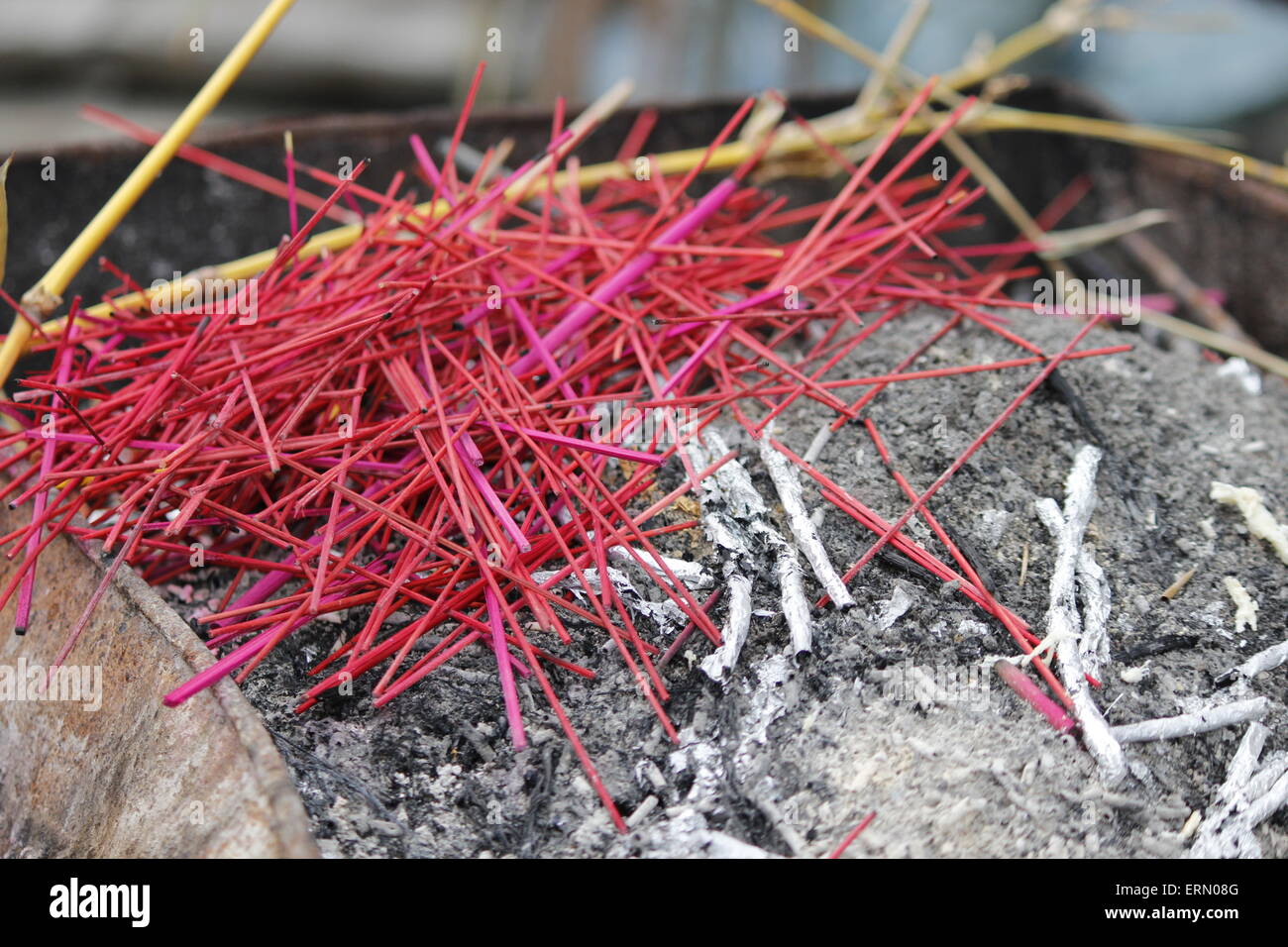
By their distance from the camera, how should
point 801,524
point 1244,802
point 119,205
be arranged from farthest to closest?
point 119,205 < point 801,524 < point 1244,802

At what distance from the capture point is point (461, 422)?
987 mm

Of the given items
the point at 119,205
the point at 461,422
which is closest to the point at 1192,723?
the point at 461,422

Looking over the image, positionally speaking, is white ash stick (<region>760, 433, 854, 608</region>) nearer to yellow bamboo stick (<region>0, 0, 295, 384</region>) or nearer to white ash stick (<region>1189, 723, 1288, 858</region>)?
white ash stick (<region>1189, 723, 1288, 858</region>)

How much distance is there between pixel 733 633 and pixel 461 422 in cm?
34

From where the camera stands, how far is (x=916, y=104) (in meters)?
1.30

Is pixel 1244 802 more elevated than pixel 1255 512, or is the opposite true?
pixel 1255 512

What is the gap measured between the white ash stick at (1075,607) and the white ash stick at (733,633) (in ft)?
0.86

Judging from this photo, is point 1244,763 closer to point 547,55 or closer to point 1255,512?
point 1255,512

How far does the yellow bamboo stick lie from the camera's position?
3.46ft

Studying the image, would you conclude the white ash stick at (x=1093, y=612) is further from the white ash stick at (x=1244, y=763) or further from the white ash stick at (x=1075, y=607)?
the white ash stick at (x=1244, y=763)

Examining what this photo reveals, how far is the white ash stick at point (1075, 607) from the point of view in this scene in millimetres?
808
